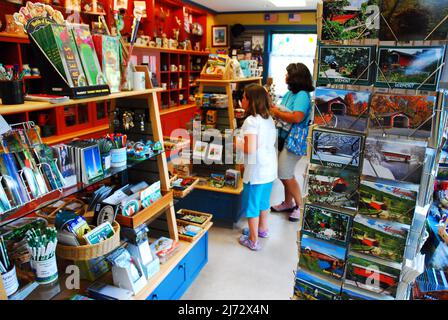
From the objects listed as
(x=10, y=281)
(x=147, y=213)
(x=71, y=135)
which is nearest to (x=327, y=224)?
(x=147, y=213)

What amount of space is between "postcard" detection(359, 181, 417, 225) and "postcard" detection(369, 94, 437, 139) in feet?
0.67

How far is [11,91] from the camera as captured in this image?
51.9 inches

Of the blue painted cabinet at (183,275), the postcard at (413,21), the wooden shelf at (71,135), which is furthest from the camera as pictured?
the wooden shelf at (71,135)

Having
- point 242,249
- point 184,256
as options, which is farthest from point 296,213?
point 184,256

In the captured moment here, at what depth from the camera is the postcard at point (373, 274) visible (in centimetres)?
133

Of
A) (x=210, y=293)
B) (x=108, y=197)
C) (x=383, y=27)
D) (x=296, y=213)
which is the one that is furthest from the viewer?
(x=296, y=213)

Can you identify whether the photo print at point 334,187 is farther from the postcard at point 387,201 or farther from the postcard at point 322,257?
the postcard at point 322,257

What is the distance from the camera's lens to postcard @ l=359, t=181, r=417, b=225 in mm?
1243

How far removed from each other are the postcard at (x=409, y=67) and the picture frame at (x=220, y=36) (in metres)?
8.38

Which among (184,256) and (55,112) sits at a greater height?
(55,112)

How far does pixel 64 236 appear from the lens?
1.67 m

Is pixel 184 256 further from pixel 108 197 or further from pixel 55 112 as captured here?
pixel 55 112

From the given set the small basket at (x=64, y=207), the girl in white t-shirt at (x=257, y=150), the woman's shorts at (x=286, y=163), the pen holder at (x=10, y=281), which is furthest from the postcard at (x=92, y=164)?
the woman's shorts at (x=286, y=163)
